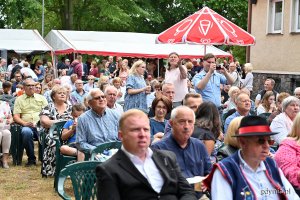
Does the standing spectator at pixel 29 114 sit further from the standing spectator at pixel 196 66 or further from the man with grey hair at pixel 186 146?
the standing spectator at pixel 196 66

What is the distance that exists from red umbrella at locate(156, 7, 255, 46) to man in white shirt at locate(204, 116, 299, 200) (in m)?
9.13

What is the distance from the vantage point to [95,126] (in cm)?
779

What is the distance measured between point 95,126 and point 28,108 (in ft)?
11.4

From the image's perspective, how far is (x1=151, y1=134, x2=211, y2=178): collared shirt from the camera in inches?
209

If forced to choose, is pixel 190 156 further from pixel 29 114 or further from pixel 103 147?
pixel 29 114

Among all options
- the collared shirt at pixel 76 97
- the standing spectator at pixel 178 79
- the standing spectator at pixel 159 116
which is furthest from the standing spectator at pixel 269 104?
the collared shirt at pixel 76 97

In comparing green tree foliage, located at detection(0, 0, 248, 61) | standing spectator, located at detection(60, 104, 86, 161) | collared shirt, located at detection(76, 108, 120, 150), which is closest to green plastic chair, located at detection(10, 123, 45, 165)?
standing spectator, located at detection(60, 104, 86, 161)

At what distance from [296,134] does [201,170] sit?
3.25 feet

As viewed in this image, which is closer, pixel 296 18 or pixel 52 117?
pixel 52 117

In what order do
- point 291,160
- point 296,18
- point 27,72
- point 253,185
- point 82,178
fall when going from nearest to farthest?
point 253,185, point 291,160, point 82,178, point 27,72, point 296,18

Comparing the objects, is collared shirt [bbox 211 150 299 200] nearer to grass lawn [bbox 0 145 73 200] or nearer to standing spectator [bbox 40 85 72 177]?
grass lawn [bbox 0 145 73 200]

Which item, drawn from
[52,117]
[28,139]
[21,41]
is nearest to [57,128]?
[52,117]

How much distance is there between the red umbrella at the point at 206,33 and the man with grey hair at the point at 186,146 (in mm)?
7837

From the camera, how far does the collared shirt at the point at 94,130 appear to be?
7750 mm
